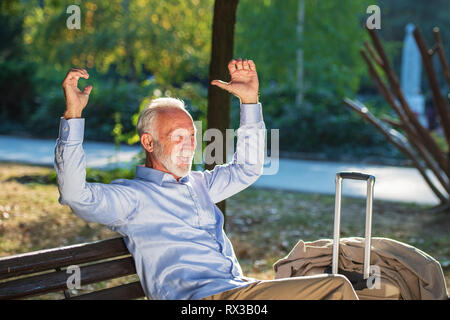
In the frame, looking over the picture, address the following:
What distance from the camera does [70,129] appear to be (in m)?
2.36

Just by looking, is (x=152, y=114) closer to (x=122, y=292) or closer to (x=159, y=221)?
(x=159, y=221)

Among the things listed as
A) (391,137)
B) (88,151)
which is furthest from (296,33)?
(391,137)

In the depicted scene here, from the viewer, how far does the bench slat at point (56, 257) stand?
2445 mm

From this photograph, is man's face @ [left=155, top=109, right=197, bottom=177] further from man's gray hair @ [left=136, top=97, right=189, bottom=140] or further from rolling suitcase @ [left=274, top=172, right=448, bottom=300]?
rolling suitcase @ [left=274, top=172, right=448, bottom=300]

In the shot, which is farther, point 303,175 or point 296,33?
point 296,33

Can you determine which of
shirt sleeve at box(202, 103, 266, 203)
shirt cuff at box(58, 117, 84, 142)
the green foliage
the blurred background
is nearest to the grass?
the blurred background

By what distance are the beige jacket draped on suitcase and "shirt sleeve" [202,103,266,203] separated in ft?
1.37

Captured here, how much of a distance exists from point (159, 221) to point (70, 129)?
55cm

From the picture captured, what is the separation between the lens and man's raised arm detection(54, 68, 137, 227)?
2.34 metres

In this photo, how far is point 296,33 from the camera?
731 inches
